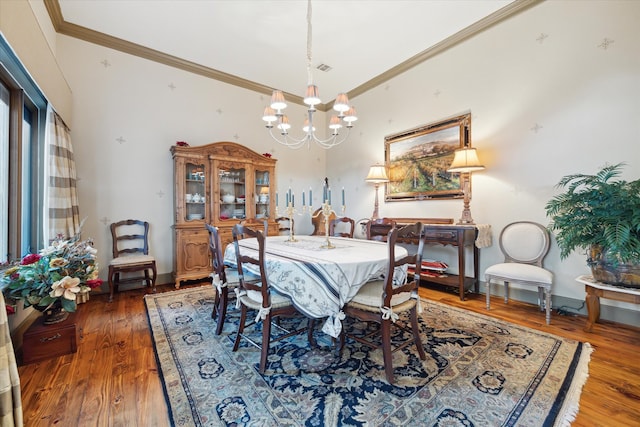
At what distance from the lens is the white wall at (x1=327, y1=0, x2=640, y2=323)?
2.29 m

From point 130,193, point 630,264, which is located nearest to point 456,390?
point 630,264

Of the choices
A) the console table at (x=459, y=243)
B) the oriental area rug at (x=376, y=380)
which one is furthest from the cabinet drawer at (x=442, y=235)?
the oriental area rug at (x=376, y=380)

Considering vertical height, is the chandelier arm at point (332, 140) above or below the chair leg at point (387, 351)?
above

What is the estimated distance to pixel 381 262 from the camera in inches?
64.2

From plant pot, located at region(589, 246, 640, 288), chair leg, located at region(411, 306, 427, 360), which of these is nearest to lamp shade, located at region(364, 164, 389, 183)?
plant pot, located at region(589, 246, 640, 288)

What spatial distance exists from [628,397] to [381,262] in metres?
1.41

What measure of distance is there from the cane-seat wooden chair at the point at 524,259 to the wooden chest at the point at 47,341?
3427mm

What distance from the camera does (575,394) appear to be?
142 cm

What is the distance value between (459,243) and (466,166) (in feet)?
2.75

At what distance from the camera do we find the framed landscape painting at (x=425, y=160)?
336cm

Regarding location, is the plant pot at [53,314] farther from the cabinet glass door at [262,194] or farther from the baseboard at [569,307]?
the baseboard at [569,307]

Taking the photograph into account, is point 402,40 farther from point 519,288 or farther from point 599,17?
point 519,288

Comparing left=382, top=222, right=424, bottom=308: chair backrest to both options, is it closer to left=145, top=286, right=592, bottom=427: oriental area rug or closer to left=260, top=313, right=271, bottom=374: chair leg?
left=145, top=286, right=592, bottom=427: oriental area rug

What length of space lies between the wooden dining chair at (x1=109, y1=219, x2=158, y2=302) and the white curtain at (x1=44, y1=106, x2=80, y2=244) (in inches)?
22.1
